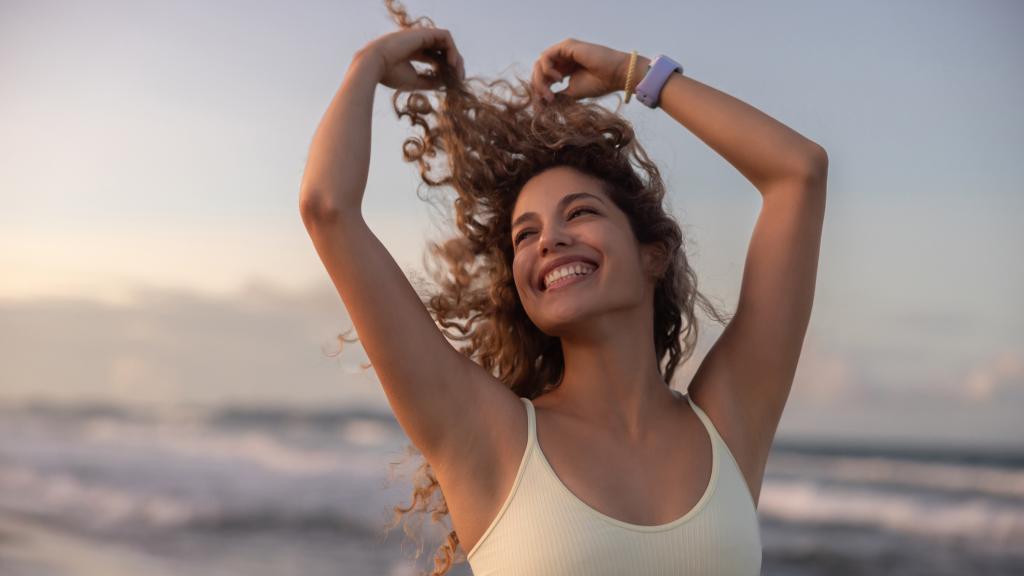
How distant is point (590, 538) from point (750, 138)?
3.51 ft

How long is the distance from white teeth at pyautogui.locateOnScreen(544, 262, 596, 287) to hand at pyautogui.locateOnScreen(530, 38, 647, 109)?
21.6 inches

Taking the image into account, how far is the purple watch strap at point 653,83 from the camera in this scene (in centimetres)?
280

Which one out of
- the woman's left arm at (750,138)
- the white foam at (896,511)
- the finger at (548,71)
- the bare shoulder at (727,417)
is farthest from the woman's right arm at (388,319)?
the white foam at (896,511)

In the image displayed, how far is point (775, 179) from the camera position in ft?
8.89

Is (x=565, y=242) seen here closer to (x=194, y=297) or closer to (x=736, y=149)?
(x=736, y=149)

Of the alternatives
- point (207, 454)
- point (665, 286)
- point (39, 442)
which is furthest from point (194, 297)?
point (665, 286)

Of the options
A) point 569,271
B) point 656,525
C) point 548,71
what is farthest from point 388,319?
point 548,71


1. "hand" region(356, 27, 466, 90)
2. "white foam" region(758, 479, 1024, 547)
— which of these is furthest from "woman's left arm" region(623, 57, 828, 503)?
"white foam" region(758, 479, 1024, 547)

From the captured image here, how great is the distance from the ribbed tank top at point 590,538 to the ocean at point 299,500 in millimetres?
4896

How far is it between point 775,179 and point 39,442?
9985 millimetres

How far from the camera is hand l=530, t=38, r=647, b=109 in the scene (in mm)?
2846

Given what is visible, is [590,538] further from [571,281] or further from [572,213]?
[572,213]

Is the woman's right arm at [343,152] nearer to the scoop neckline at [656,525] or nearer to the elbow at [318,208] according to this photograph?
the elbow at [318,208]

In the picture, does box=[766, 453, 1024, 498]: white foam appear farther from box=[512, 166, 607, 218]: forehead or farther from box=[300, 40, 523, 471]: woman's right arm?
box=[300, 40, 523, 471]: woman's right arm
